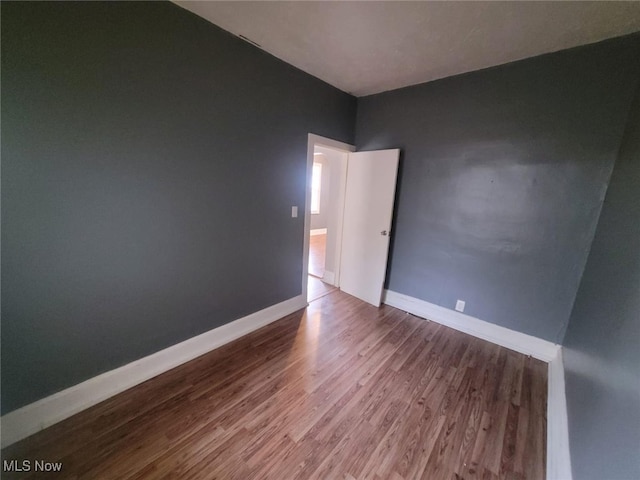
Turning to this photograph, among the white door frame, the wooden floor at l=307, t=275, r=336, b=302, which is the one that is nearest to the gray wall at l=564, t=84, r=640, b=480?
the white door frame

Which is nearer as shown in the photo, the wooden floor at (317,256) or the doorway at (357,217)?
the doorway at (357,217)

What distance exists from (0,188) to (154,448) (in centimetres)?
154

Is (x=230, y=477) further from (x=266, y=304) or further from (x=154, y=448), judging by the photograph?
(x=266, y=304)

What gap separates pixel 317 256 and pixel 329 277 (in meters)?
1.36

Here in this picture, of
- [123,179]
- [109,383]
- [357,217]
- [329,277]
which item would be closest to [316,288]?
[329,277]

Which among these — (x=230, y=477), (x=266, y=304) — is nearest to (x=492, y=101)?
(x=266, y=304)

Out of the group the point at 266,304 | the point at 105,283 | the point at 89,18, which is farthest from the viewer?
the point at 266,304

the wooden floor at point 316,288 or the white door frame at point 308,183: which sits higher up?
the white door frame at point 308,183

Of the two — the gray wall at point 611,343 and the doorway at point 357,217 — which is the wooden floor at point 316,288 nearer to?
the doorway at point 357,217

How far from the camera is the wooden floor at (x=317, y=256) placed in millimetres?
4188

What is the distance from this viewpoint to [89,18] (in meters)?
1.27

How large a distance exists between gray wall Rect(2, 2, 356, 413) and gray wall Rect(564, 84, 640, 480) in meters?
2.29

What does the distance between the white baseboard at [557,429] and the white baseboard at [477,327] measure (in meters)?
0.23

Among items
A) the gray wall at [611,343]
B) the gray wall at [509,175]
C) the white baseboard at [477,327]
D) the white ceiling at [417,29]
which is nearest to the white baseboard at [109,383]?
the white baseboard at [477,327]
